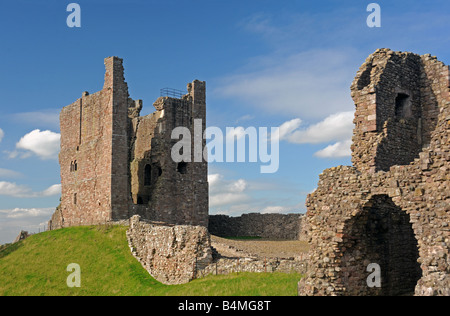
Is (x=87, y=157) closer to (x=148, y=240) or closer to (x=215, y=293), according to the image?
(x=148, y=240)

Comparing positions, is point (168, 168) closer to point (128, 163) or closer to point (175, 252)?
point (128, 163)

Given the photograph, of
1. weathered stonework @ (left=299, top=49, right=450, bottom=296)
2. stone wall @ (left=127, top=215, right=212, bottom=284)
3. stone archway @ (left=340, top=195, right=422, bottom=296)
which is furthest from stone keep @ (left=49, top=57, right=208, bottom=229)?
stone archway @ (left=340, top=195, right=422, bottom=296)

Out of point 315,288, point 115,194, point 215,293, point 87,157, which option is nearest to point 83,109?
point 87,157

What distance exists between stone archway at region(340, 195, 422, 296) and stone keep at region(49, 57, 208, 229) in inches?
896

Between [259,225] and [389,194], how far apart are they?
3000 centimetres

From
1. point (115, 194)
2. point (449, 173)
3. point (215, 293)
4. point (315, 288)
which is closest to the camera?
point (449, 173)

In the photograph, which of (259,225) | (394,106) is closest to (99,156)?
(259,225)

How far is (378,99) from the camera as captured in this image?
1769 centimetres

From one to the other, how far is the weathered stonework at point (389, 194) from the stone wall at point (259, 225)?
23.4 meters

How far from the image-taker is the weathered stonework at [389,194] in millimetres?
12969

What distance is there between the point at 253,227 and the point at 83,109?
55.1ft

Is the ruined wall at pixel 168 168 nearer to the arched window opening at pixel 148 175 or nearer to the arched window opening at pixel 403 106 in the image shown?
the arched window opening at pixel 148 175

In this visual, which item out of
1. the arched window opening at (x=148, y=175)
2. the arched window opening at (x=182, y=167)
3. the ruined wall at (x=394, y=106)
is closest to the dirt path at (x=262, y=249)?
the arched window opening at (x=182, y=167)

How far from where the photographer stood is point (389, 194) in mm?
13867
